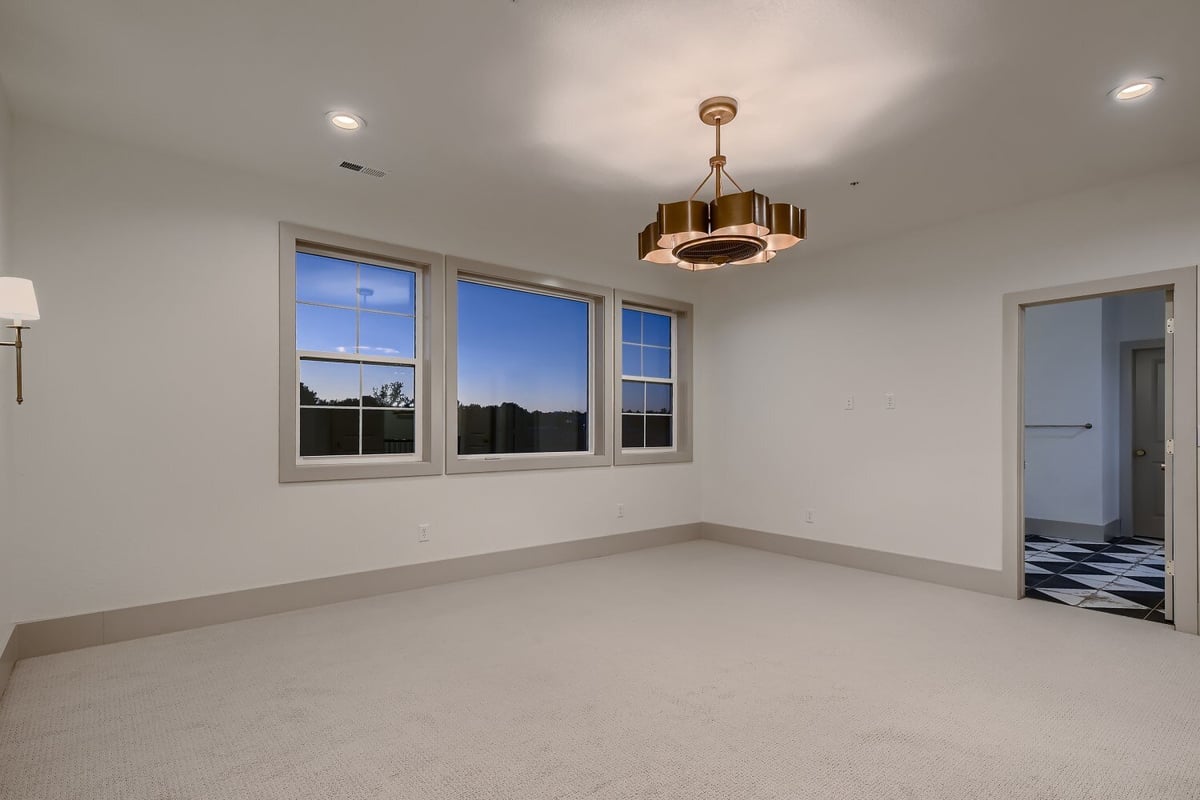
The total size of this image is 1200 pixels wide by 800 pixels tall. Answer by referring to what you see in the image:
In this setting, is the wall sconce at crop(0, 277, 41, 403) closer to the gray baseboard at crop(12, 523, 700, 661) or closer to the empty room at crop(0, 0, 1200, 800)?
the empty room at crop(0, 0, 1200, 800)

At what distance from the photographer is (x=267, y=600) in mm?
3889

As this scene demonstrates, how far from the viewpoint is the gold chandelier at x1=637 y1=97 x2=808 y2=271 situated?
9.24 ft

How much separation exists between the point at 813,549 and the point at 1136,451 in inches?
151

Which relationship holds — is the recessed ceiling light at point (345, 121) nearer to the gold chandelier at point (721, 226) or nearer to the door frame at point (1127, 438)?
the gold chandelier at point (721, 226)

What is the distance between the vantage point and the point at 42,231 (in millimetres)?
3277

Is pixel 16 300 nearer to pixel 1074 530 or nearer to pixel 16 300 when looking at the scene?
pixel 16 300

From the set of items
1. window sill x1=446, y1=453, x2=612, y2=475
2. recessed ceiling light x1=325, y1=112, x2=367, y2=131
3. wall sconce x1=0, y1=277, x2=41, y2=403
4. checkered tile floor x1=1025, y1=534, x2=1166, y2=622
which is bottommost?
checkered tile floor x1=1025, y1=534, x2=1166, y2=622

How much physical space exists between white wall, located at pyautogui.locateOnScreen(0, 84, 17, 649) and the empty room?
54mm

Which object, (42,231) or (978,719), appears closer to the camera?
(978,719)

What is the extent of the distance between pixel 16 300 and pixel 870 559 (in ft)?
18.0

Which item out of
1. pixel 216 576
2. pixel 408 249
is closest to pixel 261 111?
pixel 408 249

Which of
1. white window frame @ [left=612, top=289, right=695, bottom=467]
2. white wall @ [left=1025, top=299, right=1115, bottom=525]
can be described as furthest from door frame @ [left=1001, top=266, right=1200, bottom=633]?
white window frame @ [left=612, top=289, right=695, bottom=467]

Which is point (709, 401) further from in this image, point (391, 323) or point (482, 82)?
point (482, 82)

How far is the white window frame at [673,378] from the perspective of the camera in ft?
19.4
